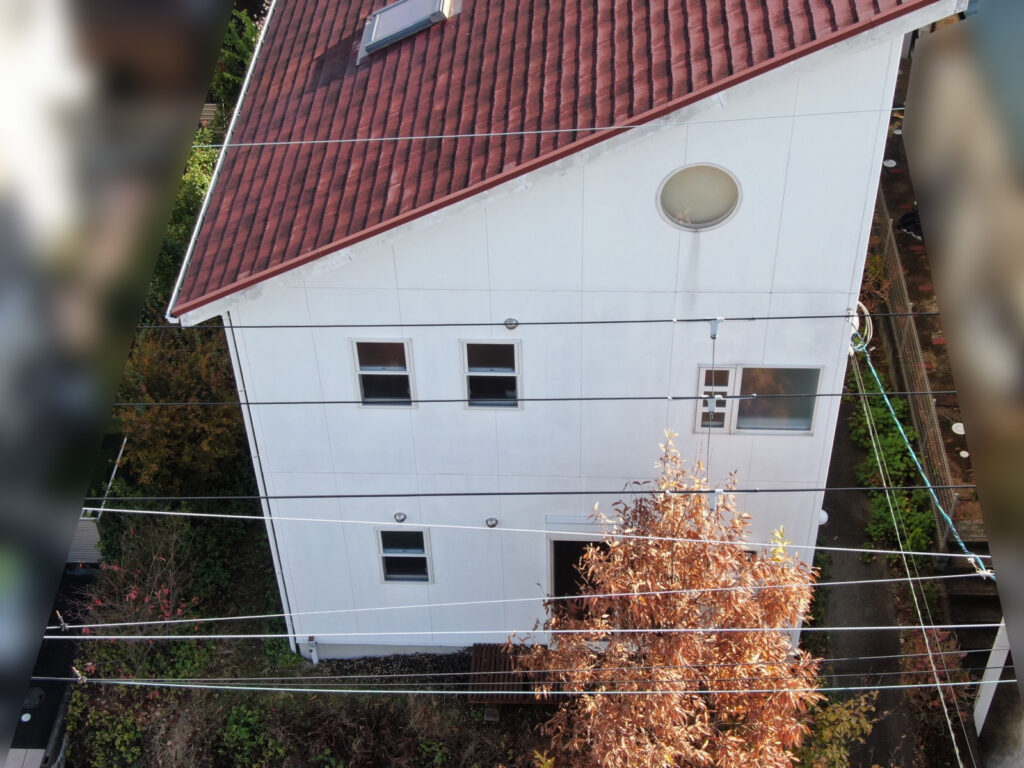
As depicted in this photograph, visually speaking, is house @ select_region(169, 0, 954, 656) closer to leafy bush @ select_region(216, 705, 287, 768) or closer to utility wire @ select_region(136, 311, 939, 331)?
utility wire @ select_region(136, 311, 939, 331)

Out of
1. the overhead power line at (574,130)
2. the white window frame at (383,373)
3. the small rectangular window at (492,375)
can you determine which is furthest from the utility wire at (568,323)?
the overhead power line at (574,130)

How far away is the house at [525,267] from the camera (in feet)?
36.4

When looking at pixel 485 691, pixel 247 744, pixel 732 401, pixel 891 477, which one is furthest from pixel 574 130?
pixel 247 744

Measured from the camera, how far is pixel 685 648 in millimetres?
11844

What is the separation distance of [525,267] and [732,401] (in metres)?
3.25

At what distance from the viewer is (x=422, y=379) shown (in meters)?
13.2

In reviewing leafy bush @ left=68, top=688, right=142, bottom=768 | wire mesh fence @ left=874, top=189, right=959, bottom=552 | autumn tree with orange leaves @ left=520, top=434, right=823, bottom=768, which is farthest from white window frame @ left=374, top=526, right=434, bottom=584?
wire mesh fence @ left=874, top=189, right=959, bottom=552

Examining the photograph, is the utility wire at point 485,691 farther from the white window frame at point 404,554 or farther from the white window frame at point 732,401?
the white window frame at point 732,401

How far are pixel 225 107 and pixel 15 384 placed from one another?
75.9 feet

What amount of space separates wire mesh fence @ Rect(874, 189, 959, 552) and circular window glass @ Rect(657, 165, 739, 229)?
21.3 ft

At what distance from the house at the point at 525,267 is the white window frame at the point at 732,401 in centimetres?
4

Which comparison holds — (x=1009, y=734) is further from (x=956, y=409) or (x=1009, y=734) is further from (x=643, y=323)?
(x=643, y=323)

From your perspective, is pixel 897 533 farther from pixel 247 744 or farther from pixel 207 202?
pixel 207 202

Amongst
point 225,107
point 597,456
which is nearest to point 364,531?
point 597,456
